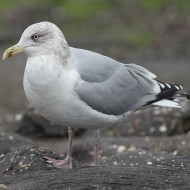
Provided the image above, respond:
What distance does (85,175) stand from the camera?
20.3 feet

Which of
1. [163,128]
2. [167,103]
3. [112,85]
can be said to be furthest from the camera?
[163,128]

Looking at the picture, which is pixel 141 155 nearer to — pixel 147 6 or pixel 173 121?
pixel 173 121

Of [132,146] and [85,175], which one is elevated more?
[132,146]

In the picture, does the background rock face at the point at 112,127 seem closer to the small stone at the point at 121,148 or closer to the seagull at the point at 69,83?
the small stone at the point at 121,148

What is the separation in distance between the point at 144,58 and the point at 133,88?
9462 millimetres

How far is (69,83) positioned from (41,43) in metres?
0.44

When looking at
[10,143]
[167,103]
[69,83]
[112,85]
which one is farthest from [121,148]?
[69,83]

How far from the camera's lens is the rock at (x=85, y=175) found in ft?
19.5

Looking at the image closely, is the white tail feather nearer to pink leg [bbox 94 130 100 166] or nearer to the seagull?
the seagull

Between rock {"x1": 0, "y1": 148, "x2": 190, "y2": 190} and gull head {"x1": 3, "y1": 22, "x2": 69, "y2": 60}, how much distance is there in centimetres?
90

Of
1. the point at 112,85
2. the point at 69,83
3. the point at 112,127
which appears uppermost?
the point at 112,127

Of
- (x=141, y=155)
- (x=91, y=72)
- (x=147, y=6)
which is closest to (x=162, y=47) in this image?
(x=147, y=6)

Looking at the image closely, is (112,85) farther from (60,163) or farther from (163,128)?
(163,128)

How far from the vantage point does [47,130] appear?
1140cm
